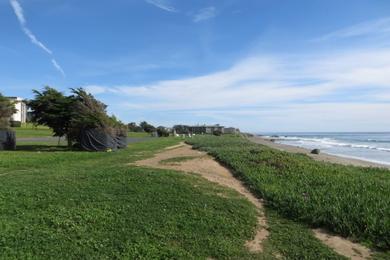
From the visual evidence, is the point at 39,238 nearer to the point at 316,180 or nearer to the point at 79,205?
the point at 79,205

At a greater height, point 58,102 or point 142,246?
point 58,102

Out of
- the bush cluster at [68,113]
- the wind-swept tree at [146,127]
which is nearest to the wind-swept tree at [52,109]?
the bush cluster at [68,113]

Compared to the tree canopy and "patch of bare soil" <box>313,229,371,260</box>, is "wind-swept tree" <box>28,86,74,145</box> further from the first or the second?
"patch of bare soil" <box>313,229,371,260</box>

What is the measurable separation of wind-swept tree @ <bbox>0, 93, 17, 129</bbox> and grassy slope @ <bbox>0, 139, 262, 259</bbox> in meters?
16.1

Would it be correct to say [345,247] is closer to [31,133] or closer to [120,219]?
[120,219]

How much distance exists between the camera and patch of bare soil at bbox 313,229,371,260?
6.71 meters

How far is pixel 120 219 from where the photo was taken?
778cm

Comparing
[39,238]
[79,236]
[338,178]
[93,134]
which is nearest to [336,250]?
[79,236]

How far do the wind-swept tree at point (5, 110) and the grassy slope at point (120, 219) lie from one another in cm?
1607

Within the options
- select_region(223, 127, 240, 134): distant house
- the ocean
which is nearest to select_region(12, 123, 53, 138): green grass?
the ocean

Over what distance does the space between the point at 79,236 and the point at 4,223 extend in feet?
4.44

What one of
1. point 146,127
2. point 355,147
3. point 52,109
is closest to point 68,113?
point 52,109

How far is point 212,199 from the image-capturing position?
31.6 feet

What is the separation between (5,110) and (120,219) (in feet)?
69.2
